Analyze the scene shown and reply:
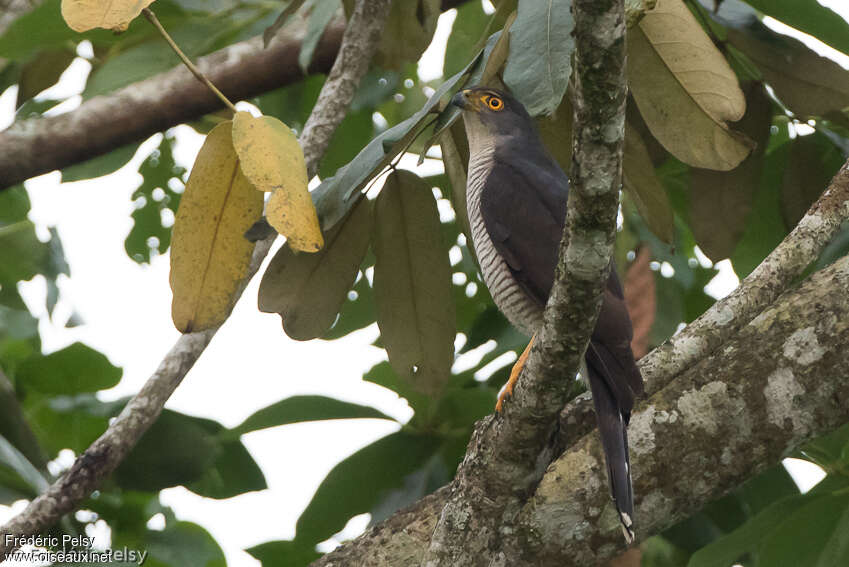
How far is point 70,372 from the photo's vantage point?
11.5ft

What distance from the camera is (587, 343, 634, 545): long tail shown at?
90.7 inches

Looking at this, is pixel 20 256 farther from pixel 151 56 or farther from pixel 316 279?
pixel 316 279

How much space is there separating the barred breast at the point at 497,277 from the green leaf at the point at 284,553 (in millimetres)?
1008

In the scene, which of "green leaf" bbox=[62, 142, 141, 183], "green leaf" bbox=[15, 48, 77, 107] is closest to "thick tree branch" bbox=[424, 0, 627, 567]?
"green leaf" bbox=[62, 142, 141, 183]

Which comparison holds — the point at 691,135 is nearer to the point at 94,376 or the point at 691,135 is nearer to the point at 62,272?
the point at 94,376

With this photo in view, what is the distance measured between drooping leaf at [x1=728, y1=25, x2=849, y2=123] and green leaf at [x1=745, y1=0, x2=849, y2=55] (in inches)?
2.3

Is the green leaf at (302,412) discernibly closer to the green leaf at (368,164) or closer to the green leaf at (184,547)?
the green leaf at (184,547)

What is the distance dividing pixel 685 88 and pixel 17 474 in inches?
81.3

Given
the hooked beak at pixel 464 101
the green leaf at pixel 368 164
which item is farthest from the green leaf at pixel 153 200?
the green leaf at pixel 368 164

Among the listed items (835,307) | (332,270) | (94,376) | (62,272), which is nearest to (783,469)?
(835,307)

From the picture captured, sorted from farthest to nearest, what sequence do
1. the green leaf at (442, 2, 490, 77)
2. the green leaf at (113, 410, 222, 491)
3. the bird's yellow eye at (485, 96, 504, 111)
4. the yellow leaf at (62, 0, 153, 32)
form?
the green leaf at (442, 2, 490, 77) → the bird's yellow eye at (485, 96, 504, 111) → the green leaf at (113, 410, 222, 491) → the yellow leaf at (62, 0, 153, 32)

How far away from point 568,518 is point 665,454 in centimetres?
28

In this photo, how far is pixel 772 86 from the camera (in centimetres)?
299

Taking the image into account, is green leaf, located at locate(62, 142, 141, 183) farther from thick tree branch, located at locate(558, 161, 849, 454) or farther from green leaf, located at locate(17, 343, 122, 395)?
thick tree branch, located at locate(558, 161, 849, 454)
